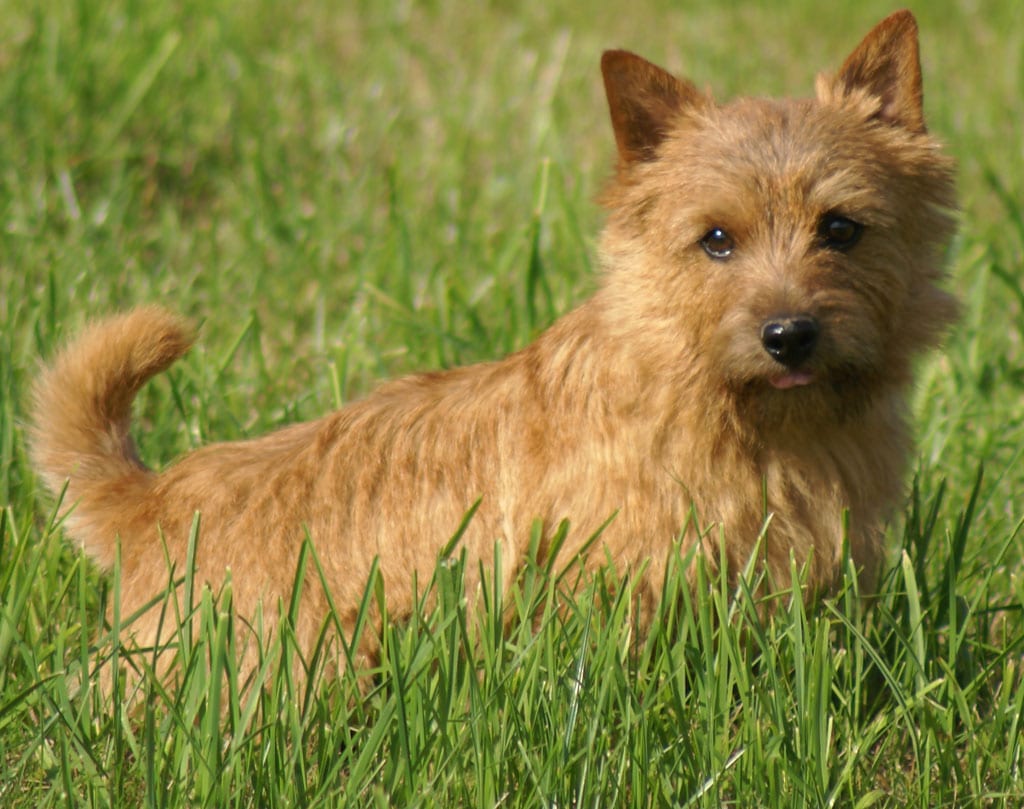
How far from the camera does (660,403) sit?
3404mm

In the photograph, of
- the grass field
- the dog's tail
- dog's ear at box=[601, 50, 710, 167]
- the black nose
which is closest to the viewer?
the grass field

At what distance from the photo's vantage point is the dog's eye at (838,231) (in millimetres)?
3369

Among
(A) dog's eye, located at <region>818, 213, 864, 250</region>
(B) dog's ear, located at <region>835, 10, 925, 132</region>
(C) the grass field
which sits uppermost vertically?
(B) dog's ear, located at <region>835, 10, 925, 132</region>

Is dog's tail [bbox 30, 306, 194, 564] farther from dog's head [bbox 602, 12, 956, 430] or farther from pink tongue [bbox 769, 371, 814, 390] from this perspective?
pink tongue [bbox 769, 371, 814, 390]

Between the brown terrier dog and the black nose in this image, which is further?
the brown terrier dog

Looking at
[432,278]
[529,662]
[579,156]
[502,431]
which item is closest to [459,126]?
[579,156]

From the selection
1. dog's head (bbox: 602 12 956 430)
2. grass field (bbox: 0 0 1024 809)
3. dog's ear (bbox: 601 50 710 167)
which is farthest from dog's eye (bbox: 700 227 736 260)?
grass field (bbox: 0 0 1024 809)

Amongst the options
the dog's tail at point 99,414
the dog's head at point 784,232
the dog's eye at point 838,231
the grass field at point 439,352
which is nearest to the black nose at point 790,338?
the dog's head at point 784,232

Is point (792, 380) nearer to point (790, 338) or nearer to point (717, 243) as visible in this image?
point (790, 338)

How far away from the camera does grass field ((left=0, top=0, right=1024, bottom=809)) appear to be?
116 inches

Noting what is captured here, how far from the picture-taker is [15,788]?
295cm

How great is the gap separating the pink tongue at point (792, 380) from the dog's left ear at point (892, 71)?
2.56 ft

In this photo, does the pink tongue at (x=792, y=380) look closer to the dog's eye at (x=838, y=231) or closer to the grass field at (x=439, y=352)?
the dog's eye at (x=838, y=231)

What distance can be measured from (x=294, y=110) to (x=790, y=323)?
170 inches
